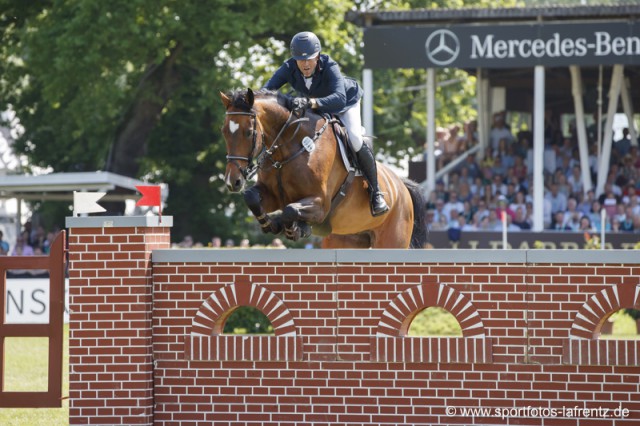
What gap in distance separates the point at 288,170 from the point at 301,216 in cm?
43

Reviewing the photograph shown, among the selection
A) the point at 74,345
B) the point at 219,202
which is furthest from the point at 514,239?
the point at 74,345

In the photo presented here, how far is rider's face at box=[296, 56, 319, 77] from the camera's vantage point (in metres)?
8.95

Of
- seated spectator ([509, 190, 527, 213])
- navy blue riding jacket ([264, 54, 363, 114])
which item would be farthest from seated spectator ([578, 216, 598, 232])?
navy blue riding jacket ([264, 54, 363, 114])

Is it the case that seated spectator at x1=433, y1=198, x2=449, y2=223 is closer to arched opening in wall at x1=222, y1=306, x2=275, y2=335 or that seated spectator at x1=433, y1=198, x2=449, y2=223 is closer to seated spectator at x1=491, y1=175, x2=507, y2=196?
seated spectator at x1=491, y1=175, x2=507, y2=196

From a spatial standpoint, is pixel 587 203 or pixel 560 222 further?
pixel 587 203

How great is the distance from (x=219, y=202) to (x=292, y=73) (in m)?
20.2

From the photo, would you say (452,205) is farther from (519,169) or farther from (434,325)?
(434,325)

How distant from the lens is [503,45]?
20344mm

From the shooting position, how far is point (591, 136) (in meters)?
23.0

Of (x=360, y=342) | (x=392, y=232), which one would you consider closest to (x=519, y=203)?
(x=392, y=232)

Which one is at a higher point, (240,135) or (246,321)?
(240,135)

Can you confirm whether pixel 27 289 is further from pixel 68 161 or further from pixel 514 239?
pixel 68 161

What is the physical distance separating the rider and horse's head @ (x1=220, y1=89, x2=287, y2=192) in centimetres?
55

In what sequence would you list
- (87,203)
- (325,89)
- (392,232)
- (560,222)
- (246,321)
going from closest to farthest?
1. (87,203)
2. (325,89)
3. (392,232)
4. (246,321)
5. (560,222)
